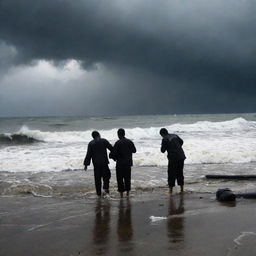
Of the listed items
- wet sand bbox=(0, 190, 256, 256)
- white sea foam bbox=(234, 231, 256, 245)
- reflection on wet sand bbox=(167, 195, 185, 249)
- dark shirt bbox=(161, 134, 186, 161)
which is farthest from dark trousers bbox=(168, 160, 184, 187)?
white sea foam bbox=(234, 231, 256, 245)

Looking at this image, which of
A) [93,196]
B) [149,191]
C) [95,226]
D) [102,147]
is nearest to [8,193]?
[93,196]

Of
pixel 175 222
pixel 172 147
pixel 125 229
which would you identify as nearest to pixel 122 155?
pixel 172 147

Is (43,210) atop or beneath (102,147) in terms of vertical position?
beneath

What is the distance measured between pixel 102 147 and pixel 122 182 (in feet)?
3.18

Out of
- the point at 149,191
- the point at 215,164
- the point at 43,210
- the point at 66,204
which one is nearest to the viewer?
the point at 43,210

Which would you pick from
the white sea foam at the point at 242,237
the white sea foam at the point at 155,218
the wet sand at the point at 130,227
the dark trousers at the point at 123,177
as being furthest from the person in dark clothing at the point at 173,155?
the white sea foam at the point at 242,237

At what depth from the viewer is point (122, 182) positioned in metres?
8.99

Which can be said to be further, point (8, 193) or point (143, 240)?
point (8, 193)

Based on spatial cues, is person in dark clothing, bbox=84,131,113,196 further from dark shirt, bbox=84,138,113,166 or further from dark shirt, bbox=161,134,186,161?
dark shirt, bbox=161,134,186,161

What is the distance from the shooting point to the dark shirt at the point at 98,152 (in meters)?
8.95

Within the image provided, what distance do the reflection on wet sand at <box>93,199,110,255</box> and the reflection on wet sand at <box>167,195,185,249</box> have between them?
92 centimetres

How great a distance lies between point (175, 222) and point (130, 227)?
767mm

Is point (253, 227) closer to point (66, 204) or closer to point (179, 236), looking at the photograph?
point (179, 236)

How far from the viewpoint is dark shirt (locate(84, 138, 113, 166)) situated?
8.95 metres
